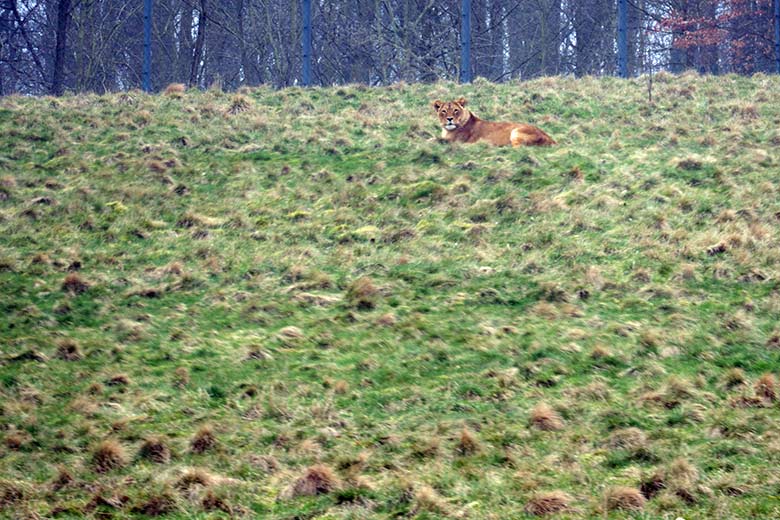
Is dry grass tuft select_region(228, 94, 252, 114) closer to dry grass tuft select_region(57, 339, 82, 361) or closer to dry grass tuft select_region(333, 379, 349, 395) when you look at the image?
dry grass tuft select_region(57, 339, 82, 361)

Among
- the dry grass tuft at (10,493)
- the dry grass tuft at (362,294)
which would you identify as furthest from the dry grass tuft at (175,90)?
the dry grass tuft at (10,493)

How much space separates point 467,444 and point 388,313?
3.38 metres

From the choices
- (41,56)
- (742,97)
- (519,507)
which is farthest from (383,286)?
(41,56)

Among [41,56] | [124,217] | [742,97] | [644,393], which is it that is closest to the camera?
[644,393]

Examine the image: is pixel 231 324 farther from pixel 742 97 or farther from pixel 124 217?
pixel 742 97

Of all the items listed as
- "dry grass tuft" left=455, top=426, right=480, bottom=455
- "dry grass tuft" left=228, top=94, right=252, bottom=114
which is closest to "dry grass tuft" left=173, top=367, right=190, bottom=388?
"dry grass tuft" left=455, top=426, right=480, bottom=455

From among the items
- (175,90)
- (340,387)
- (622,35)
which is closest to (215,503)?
(340,387)

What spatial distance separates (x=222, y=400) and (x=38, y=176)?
858 centimetres

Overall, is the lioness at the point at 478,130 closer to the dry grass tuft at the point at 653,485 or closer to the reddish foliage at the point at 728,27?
the dry grass tuft at the point at 653,485

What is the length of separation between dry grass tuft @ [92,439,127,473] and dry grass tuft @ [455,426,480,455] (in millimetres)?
2432

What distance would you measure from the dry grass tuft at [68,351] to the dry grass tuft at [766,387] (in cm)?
610

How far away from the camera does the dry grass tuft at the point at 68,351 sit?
9.02m

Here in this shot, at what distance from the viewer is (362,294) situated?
Answer: 35.1 ft

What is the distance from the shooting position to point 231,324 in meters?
10.0
